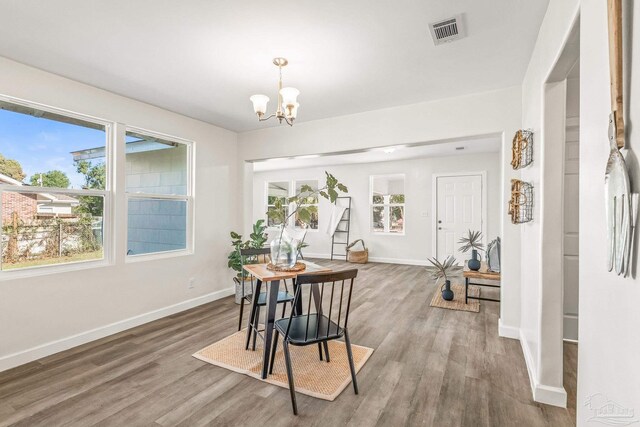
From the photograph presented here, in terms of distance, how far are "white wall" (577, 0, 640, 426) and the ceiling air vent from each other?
0.93 m

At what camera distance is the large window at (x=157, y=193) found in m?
3.46

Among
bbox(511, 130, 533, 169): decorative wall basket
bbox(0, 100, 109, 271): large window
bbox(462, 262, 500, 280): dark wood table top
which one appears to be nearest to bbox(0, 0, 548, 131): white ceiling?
bbox(0, 100, 109, 271): large window

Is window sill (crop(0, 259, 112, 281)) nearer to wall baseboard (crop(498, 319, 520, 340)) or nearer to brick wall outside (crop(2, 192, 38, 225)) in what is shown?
brick wall outside (crop(2, 192, 38, 225))

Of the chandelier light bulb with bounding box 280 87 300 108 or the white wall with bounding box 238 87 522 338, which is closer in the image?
the chandelier light bulb with bounding box 280 87 300 108

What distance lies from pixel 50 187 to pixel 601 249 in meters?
3.88

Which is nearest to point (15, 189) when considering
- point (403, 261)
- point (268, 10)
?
point (268, 10)

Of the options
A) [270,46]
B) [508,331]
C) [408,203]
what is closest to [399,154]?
[408,203]

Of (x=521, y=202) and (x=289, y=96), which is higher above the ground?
(x=289, y=96)

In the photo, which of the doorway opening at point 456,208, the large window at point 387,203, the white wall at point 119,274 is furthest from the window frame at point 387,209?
the white wall at point 119,274

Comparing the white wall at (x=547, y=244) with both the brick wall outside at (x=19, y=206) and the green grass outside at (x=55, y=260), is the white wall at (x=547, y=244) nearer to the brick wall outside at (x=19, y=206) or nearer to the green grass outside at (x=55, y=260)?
the green grass outside at (x=55, y=260)

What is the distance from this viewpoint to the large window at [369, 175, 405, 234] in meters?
7.22

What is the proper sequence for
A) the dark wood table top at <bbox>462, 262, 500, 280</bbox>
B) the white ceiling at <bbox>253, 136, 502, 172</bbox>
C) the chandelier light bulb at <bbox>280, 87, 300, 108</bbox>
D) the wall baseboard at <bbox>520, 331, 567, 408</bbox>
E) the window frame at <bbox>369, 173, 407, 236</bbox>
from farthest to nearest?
1. the window frame at <bbox>369, 173, 407, 236</bbox>
2. the white ceiling at <bbox>253, 136, 502, 172</bbox>
3. the dark wood table top at <bbox>462, 262, 500, 280</bbox>
4. the chandelier light bulb at <bbox>280, 87, 300, 108</bbox>
5. the wall baseboard at <bbox>520, 331, 567, 408</bbox>

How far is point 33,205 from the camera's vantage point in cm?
272

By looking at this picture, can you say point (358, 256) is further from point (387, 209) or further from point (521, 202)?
point (521, 202)
